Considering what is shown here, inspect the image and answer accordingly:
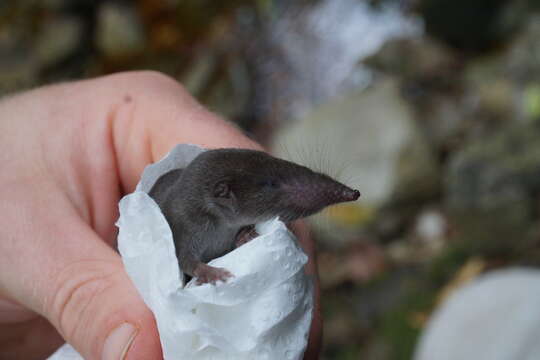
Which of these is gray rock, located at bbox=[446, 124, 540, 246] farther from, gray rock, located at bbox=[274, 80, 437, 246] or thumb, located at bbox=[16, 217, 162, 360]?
thumb, located at bbox=[16, 217, 162, 360]

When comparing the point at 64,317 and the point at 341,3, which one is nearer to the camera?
the point at 64,317

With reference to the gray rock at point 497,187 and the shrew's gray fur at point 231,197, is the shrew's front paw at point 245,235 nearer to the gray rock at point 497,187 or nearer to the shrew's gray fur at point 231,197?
the shrew's gray fur at point 231,197

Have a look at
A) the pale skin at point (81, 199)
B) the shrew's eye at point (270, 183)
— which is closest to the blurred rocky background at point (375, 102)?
the shrew's eye at point (270, 183)

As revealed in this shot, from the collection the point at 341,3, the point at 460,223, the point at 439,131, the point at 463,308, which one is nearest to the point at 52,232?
the point at 463,308

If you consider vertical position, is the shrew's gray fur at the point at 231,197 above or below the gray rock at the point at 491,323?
above

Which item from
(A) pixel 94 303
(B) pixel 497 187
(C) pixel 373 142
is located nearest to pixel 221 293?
(A) pixel 94 303

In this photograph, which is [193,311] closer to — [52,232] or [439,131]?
[52,232]

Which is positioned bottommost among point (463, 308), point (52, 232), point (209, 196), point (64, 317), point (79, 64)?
point (79, 64)
